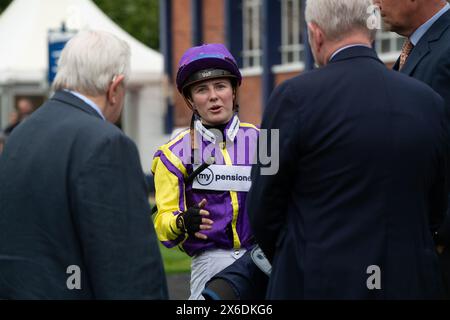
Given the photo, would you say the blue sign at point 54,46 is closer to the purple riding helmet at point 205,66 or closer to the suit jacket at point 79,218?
the purple riding helmet at point 205,66

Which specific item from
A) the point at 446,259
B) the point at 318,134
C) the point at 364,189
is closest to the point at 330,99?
the point at 318,134

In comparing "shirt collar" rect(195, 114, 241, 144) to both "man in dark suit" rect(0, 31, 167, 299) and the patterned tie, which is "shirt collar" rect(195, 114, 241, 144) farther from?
"man in dark suit" rect(0, 31, 167, 299)

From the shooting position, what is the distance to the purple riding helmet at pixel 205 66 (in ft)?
14.9

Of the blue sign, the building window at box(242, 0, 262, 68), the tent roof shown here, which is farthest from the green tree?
the blue sign

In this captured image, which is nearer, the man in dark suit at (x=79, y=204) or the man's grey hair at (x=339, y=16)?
the man in dark suit at (x=79, y=204)

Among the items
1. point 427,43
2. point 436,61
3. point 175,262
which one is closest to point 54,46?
point 175,262

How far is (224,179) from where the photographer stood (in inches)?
173

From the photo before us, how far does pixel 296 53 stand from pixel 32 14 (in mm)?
6620

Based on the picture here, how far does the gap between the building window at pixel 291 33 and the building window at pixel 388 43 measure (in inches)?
111

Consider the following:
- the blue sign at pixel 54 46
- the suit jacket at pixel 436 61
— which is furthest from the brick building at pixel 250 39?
the suit jacket at pixel 436 61

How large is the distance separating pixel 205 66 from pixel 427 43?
1.07 meters

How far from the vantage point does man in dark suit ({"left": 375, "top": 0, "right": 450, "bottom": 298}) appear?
14.0 ft

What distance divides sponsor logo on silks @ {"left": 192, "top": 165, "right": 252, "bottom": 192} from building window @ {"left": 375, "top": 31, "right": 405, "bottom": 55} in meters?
15.0

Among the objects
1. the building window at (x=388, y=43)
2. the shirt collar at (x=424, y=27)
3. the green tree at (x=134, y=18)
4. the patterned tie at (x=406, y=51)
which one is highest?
the green tree at (x=134, y=18)
